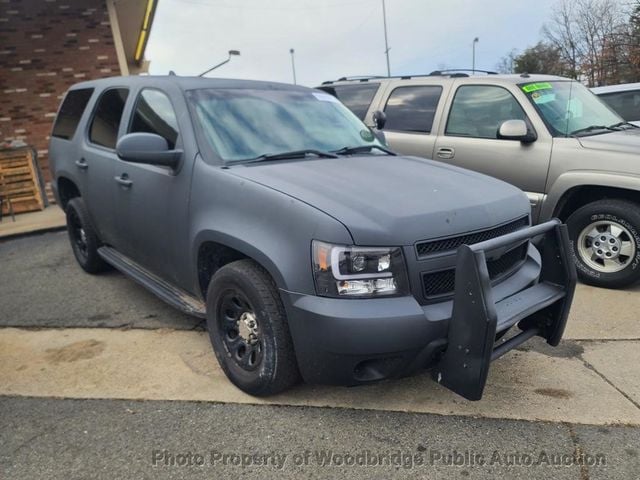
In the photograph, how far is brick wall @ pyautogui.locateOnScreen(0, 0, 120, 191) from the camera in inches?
367

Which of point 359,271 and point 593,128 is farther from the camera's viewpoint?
point 593,128

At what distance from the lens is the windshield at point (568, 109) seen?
15.7ft

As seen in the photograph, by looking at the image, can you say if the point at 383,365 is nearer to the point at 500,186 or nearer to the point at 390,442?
the point at 390,442

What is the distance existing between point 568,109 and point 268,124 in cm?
325

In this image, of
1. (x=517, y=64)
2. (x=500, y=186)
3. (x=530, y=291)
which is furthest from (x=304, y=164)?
(x=517, y=64)

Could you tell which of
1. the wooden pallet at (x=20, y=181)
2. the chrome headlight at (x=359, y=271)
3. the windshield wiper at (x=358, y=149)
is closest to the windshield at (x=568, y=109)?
the windshield wiper at (x=358, y=149)

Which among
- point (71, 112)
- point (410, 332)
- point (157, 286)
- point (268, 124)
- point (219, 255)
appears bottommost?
point (157, 286)

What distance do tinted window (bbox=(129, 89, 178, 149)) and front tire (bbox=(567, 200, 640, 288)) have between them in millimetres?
3484

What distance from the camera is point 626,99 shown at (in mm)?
7227

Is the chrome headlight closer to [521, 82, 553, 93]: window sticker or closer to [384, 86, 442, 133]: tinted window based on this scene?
[521, 82, 553, 93]: window sticker

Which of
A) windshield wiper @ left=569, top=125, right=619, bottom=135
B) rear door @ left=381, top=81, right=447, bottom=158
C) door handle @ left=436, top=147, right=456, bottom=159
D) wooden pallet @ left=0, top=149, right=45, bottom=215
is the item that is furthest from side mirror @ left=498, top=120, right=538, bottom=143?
wooden pallet @ left=0, top=149, right=45, bottom=215

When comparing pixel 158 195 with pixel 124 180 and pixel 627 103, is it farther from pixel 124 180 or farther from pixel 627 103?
pixel 627 103

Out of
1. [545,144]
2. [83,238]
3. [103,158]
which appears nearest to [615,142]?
[545,144]

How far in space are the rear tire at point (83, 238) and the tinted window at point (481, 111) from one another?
375 cm
